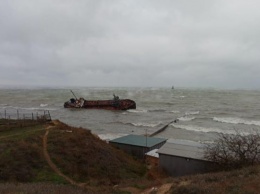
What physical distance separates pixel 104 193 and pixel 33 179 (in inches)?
223

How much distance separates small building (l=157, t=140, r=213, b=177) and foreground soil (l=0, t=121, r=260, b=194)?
80cm

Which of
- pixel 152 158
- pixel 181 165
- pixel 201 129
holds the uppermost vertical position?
pixel 181 165

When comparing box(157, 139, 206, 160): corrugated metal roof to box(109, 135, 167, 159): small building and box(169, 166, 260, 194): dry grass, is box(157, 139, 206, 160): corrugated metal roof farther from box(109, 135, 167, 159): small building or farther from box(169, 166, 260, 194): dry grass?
box(169, 166, 260, 194): dry grass

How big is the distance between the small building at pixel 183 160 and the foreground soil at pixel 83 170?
797 millimetres

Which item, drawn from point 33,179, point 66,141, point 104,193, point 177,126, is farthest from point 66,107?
point 104,193

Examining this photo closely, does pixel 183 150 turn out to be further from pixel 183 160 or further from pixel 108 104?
pixel 108 104

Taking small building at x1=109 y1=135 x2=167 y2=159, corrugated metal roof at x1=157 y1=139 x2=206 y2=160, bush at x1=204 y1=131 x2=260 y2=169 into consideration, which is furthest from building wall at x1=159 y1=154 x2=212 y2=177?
small building at x1=109 y1=135 x2=167 y2=159

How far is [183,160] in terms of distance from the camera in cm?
1841

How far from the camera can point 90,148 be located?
65.0 feet

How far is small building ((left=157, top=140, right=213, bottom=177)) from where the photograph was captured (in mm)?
17766

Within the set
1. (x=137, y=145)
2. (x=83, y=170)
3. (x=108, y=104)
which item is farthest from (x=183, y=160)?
(x=108, y=104)

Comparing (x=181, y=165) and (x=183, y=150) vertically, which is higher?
(x=183, y=150)

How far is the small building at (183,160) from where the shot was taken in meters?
17.8

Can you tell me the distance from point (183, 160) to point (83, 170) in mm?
6744
